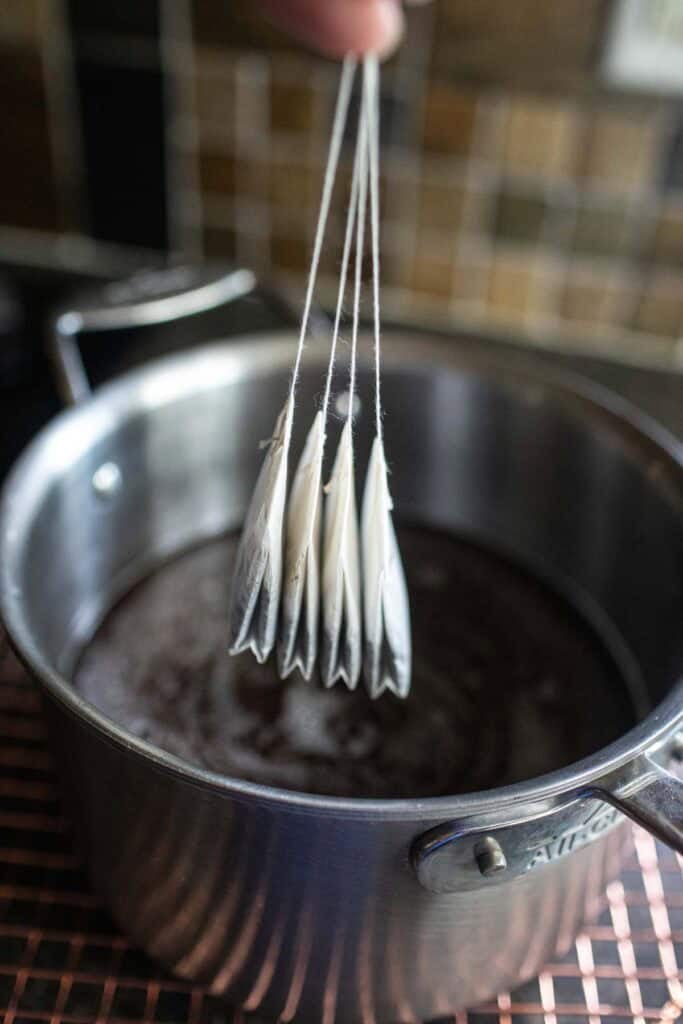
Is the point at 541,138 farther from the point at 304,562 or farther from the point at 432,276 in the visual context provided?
the point at 304,562

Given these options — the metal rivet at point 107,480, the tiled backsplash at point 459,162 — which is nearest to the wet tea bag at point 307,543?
the metal rivet at point 107,480

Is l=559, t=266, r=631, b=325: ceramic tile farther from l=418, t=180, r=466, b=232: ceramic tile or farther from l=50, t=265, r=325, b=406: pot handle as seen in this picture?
l=50, t=265, r=325, b=406: pot handle

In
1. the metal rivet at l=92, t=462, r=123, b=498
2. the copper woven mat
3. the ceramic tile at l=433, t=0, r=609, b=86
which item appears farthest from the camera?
the ceramic tile at l=433, t=0, r=609, b=86

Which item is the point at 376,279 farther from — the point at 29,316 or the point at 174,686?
the point at 29,316

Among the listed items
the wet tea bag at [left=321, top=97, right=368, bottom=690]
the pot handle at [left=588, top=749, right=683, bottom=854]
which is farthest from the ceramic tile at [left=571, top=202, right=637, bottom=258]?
the pot handle at [left=588, top=749, right=683, bottom=854]

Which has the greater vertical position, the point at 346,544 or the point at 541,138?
the point at 541,138

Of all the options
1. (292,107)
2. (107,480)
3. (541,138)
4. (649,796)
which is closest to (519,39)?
(541,138)
